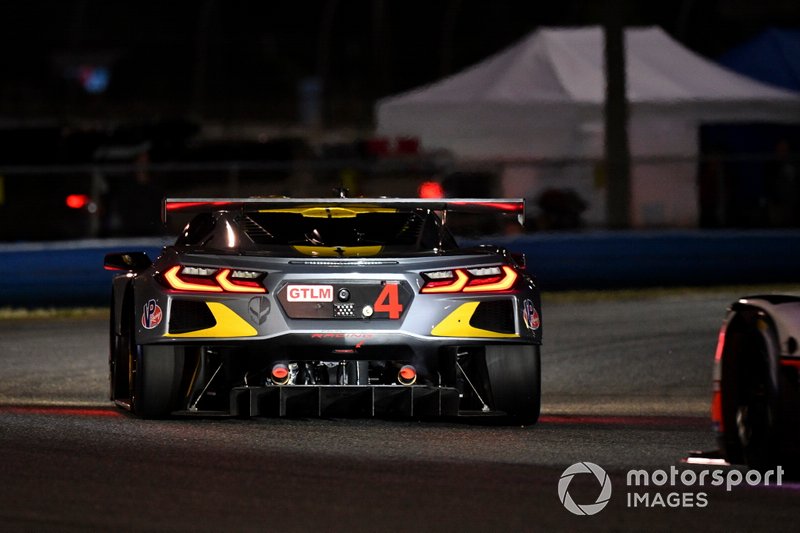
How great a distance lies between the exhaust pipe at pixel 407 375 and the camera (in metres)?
9.77

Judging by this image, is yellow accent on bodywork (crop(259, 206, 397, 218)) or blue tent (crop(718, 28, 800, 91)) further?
blue tent (crop(718, 28, 800, 91))

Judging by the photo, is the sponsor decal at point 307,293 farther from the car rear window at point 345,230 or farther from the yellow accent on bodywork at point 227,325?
the car rear window at point 345,230

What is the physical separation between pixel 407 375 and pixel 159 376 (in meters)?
1.27

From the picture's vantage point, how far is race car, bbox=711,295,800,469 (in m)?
7.67

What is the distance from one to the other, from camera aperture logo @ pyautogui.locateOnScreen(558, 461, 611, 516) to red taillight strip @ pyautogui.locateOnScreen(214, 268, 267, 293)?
200cm

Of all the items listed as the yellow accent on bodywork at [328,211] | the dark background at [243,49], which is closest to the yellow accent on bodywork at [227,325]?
the yellow accent on bodywork at [328,211]

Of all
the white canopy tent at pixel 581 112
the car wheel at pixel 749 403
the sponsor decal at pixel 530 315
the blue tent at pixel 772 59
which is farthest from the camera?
the blue tent at pixel 772 59

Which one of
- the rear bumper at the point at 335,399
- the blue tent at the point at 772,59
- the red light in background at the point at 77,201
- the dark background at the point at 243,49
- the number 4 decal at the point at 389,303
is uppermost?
the dark background at the point at 243,49

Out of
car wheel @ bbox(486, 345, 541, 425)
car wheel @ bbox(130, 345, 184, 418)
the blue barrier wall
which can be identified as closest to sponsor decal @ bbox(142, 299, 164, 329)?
car wheel @ bbox(130, 345, 184, 418)

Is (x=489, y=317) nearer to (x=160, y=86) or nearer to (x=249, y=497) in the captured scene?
(x=249, y=497)

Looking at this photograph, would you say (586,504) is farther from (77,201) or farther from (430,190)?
(77,201)

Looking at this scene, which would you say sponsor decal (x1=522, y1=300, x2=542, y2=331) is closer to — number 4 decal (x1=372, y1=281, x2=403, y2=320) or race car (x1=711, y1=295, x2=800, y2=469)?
number 4 decal (x1=372, y1=281, x2=403, y2=320)

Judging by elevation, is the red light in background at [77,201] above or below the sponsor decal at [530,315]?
above

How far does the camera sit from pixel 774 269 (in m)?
25.0
